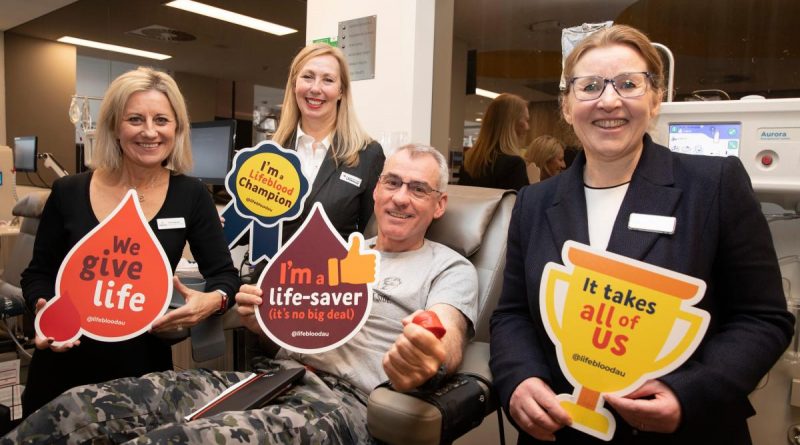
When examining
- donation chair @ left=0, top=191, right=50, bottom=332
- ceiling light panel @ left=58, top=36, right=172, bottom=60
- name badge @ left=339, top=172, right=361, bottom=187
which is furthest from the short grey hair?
ceiling light panel @ left=58, top=36, right=172, bottom=60

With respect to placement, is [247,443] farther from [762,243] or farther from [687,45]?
[687,45]

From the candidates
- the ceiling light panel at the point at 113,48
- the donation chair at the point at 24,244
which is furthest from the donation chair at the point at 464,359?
the ceiling light panel at the point at 113,48

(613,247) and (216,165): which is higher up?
(216,165)

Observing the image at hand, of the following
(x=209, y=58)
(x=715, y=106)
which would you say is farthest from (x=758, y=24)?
(x=209, y=58)

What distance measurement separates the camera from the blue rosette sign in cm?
187

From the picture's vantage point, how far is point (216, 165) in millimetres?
2865

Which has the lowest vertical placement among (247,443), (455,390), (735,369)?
(247,443)

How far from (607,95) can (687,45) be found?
1.19 meters

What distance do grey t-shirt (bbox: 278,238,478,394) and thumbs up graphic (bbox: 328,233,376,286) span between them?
0.25m

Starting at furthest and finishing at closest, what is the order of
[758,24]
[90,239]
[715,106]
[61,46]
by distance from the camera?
[61,46] < [758,24] < [715,106] < [90,239]

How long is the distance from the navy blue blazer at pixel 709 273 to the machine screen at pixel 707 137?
0.48 m

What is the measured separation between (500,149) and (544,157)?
0.75 feet

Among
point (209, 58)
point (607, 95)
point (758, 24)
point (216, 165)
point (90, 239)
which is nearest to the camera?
point (607, 95)

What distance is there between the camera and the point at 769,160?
1.59 m
